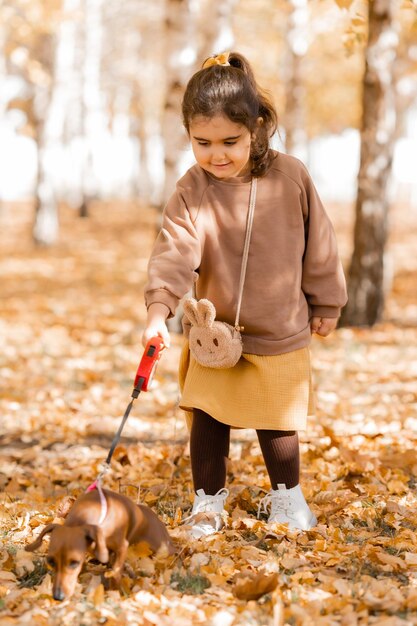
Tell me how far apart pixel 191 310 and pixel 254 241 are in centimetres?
37

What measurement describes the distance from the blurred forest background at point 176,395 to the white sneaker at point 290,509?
0.23ft

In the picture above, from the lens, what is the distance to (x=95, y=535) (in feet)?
7.97

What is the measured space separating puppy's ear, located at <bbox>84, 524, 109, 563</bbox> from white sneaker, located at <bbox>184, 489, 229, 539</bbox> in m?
0.78

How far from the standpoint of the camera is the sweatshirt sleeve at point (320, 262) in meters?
3.21

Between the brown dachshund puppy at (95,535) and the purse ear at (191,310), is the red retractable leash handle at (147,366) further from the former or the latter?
the brown dachshund puppy at (95,535)

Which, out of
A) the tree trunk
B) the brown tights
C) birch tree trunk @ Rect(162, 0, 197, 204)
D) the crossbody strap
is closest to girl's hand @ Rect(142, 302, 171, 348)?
the crossbody strap

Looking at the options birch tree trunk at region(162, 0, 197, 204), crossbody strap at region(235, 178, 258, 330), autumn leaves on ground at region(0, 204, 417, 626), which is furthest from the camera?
birch tree trunk at region(162, 0, 197, 204)

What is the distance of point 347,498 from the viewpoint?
362cm

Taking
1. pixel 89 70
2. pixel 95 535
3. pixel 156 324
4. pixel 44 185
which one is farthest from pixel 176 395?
pixel 89 70

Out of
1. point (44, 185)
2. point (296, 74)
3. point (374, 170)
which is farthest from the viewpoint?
point (44, 185)

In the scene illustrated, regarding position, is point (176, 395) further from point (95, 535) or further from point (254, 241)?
point (95, 535)

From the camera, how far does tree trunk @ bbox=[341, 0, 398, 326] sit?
7996 millimetres

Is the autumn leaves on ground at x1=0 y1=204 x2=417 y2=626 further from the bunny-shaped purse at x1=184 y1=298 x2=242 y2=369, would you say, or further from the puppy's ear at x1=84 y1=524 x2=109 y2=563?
the bunny-shaped purse at x1=184 y1=298 x2=242 y2=369

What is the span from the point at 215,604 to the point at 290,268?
131cm
